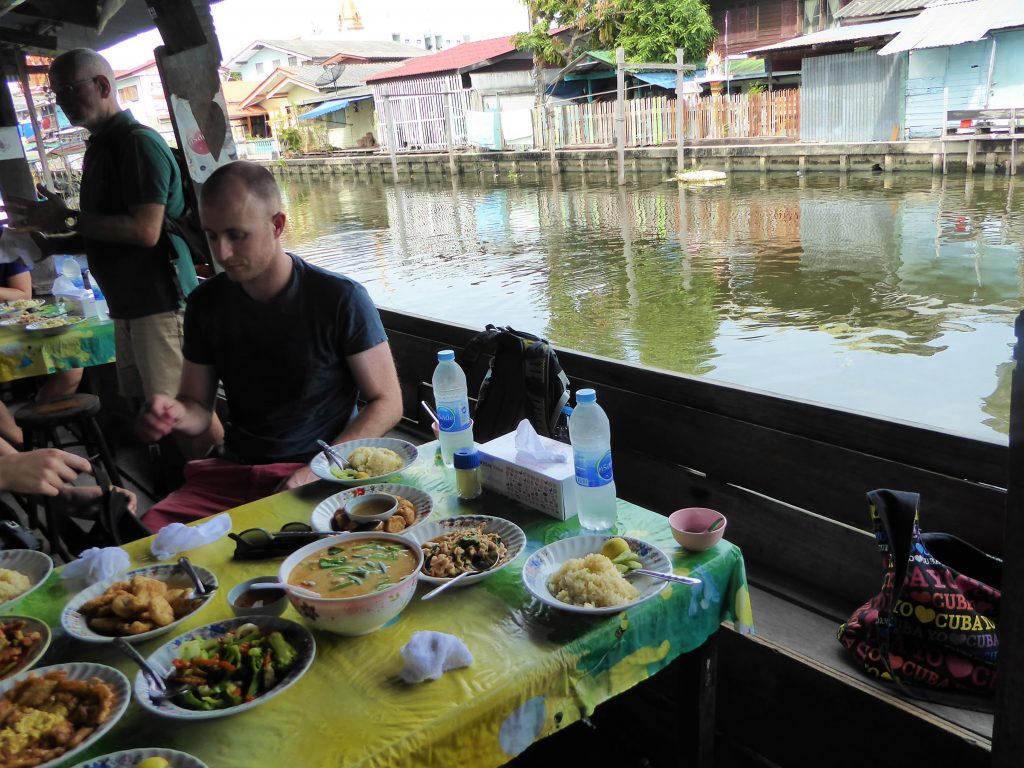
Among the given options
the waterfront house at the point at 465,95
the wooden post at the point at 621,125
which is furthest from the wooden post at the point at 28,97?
the waterfront house at the point at 465,95

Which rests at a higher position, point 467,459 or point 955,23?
point 955,23

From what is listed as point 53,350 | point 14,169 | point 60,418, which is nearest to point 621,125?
point 14,169

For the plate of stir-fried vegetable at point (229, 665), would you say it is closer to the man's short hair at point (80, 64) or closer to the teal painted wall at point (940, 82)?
the man's short hair at point (80, 64)

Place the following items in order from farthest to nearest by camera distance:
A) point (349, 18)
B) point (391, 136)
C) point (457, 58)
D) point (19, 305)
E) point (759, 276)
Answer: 1. point (349, 18)
2. point (391, 136)
3. point (457, 58)
4. point (759, 276)
5. point (19, 305)

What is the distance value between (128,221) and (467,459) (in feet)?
7.44

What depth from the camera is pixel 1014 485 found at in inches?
43.7

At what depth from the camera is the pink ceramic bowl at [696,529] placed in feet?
4.75

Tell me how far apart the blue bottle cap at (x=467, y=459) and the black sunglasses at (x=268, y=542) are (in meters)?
0.32

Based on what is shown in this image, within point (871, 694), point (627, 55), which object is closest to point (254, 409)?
point (871, 694)

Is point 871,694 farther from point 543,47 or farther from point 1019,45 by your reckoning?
point 543,47

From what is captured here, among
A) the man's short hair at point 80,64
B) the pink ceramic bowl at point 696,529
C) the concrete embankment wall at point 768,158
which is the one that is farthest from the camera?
the concrete embankment wall at point 768,158

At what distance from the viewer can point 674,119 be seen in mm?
22016

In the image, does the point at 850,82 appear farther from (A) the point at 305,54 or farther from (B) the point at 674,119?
(A) the point at 305,54

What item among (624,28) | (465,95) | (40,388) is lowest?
(40,388)
